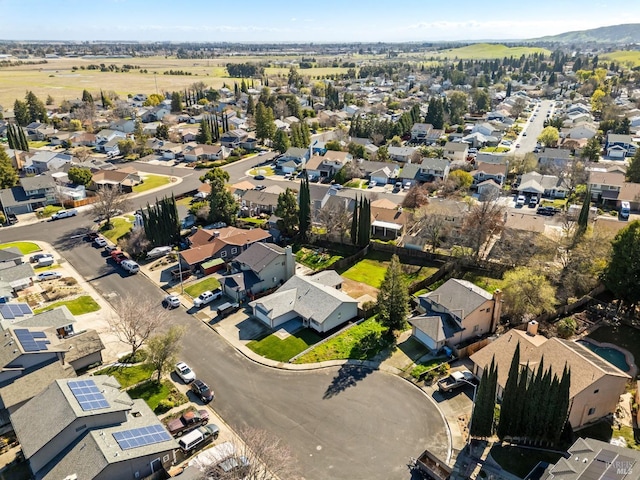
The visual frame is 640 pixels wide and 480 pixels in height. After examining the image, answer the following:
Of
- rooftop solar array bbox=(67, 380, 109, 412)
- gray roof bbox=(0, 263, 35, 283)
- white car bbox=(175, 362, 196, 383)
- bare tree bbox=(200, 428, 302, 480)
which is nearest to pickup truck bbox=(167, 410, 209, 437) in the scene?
bare tree bbox=(200, 428, 302, 480)

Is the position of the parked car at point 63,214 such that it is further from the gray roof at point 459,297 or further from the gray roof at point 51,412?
the gray roof at point 459,297

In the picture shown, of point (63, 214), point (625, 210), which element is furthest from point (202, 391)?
point (625, 210)

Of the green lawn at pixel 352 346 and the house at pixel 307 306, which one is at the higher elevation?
the house at pixel 307 306

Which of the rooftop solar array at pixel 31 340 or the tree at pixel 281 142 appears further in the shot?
the tree at pixel 281 142

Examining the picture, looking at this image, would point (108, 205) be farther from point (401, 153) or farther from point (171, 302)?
point (401, 153)

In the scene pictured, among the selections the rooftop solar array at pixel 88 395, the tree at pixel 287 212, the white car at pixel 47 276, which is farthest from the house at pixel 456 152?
the rooftop solar array at pixel 88 395

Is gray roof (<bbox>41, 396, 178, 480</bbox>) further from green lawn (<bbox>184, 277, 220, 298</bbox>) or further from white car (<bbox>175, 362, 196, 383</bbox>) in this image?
green lawn (<bbox>184, 277, 220, 298</bbox>)

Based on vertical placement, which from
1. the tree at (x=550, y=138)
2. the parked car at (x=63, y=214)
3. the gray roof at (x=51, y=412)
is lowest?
the parked car at (x=63, y=214)
